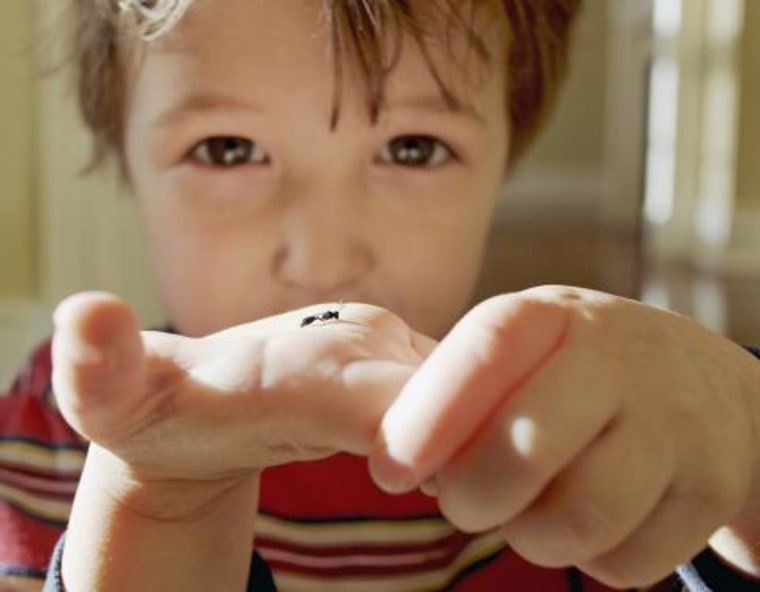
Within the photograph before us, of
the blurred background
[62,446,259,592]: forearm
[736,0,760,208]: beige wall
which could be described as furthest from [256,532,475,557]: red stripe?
[736,0,760,208]: beige wall

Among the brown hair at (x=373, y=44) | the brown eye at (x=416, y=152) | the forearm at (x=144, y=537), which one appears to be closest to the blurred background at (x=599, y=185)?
the brown hair at (x=373, y=44)

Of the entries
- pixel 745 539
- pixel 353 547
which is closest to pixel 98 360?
pixel 745 539

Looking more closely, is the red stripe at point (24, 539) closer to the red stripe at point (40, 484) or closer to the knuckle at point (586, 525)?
the red stripe at point (40, 484)

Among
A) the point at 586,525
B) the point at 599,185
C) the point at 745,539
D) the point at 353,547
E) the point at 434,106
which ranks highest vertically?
the point at 434,106

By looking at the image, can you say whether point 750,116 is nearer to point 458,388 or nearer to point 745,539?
point 745,539

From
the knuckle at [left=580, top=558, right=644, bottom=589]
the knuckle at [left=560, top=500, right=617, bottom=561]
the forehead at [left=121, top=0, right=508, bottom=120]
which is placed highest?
the forehead at [left=121, top=0, right=508, bottom=120]

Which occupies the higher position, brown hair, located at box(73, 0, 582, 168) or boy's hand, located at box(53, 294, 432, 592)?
brown hair, located at box(73, 0, 582, 168)

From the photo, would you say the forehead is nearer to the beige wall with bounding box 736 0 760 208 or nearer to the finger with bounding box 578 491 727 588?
the finger with bounding box 578 491 727 588
